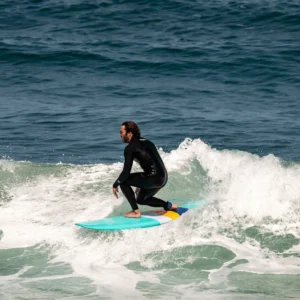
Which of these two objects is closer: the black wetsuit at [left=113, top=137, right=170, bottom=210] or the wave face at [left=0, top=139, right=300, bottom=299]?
the wave face at [left=0, top=139, right=300, bottom=299]

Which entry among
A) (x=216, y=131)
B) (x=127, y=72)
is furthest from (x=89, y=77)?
(x=216, y=131)

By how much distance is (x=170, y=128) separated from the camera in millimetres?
19484

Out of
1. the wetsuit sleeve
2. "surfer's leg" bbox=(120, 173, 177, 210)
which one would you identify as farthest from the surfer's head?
"surfer's leg" bbox=(120, 173, 177, 210)

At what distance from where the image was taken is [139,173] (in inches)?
453

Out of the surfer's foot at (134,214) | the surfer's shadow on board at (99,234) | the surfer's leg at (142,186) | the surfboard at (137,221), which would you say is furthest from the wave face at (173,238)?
the surfer's leg at (142,186)

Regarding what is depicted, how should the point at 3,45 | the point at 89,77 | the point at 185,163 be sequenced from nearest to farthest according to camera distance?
the point at 185,163 < the point at 89,77 < the point at 3,45

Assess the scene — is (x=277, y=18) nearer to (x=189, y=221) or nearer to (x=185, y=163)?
(x=185, y=163)

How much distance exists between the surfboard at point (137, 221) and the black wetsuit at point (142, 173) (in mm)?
240

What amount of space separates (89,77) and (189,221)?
505 inches

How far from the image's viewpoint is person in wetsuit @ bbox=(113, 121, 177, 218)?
36.8ft

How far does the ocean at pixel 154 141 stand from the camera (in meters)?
11.2

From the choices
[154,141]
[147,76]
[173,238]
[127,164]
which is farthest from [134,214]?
[147,76]

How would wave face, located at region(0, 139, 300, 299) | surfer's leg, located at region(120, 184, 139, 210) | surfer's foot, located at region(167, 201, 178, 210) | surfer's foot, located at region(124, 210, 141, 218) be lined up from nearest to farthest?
wave face, located at region(0, 139, 300, 299) → surfer's leg, located at region(120, 184, 139, 210) → surfer's foot, located at region(124, 210, 141, 218) → surfer's foot, located at region(167, 201, 178, 210)

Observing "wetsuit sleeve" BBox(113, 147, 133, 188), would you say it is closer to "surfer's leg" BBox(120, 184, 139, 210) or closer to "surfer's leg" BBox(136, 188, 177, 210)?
"surfer's leg" BBox(120, 184, 139, 210)
